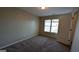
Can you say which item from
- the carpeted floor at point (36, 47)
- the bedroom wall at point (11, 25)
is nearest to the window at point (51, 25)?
the carpeted floor at point (36, 47)

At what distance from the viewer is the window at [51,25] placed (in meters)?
5.44

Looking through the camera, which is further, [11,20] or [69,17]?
[69,17]

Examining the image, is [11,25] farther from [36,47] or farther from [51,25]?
[51,25]

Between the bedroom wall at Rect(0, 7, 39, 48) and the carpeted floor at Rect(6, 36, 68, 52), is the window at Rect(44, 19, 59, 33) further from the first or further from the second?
the bedroom wall at Rect(0, 7, 39, 48)

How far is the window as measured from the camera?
5441 mm

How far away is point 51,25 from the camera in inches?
→ 228

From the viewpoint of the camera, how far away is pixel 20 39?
4.22 meters

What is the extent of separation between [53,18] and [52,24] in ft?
1.67

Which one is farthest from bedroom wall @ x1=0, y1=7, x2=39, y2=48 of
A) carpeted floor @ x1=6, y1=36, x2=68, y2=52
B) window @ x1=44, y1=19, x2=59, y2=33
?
window @ x1=44, y1=19, x2=59, y2=33

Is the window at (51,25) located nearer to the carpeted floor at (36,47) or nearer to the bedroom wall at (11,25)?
the carpeted floor at (36,47)
